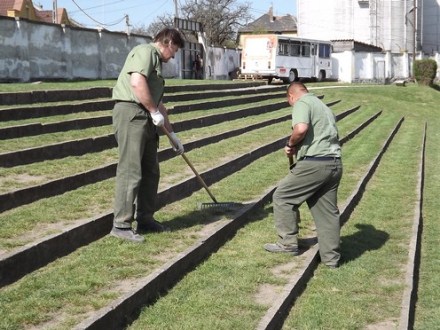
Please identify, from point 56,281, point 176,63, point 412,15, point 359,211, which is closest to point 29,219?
point 56,281

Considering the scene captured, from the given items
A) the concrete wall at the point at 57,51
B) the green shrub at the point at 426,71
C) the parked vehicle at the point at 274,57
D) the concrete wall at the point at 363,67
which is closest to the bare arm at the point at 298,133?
the concrete wall at the point at 57,51

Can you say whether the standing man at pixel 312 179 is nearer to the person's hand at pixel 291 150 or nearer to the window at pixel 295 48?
the person's hand at pixel 291 150

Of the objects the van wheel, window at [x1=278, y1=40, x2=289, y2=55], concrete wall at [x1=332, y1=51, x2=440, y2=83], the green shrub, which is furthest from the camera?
concrete wall at [x1=332, y1=51, x2=440, y2=83]

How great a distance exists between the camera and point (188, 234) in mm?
6379

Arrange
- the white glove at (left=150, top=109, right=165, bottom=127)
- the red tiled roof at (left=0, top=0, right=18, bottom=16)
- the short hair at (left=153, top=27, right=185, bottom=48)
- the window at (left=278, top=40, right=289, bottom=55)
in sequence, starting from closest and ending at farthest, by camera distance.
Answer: the white glove at (left=150, top=109, right=165, bottom=127), the short hair at (left=153, top=27, right=185, bottom=48), the window at (left=278, top=40, right=289, bottom=55), the red tiled roof at (left=0, top=0, right=18, bottom=16)

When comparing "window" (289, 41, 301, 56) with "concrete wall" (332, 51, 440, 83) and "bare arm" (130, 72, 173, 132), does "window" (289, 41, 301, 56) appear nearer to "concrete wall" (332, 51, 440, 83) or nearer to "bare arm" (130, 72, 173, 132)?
"concrete wall" (332, 51, 440, 83)

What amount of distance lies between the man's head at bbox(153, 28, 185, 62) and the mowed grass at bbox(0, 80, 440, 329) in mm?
1737

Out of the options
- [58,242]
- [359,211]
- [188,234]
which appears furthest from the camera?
[359,211]

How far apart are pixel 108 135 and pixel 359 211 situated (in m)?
3.95

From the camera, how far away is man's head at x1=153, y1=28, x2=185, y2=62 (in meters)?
6.05

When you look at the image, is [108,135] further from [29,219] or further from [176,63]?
[176,63]

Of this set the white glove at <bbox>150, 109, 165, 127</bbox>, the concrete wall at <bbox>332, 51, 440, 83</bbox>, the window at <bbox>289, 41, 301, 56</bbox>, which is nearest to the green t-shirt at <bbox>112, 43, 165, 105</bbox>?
the white glove at <bbox>150, 109, 165, 127</bbox>

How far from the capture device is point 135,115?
5.96 metres

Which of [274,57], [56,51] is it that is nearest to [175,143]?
[56,51]
